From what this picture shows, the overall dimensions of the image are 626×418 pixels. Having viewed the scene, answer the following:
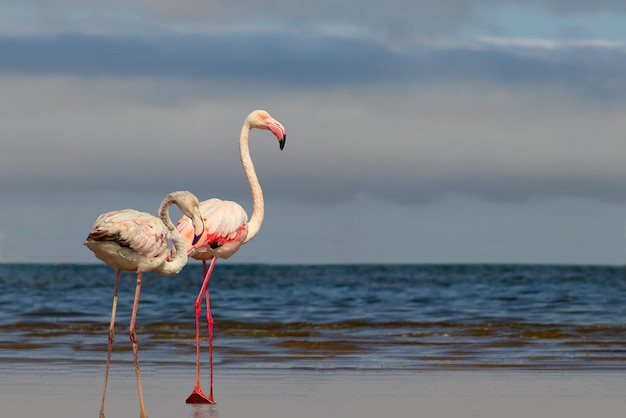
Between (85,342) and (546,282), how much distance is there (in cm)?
2389

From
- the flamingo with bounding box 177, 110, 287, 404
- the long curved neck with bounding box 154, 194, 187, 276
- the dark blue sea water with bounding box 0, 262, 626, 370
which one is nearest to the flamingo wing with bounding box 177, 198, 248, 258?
the flamingo with bounding box 177, 110, 287, 404

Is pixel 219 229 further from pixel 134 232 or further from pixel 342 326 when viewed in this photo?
pixel 342 326

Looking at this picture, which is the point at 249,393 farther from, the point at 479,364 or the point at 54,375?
the point at 479,364

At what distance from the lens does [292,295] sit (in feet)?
94.7

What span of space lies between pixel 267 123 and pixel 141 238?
7.79ft

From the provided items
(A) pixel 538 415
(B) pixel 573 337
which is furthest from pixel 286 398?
(B) pixel 573 337

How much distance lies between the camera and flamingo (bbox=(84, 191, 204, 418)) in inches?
291

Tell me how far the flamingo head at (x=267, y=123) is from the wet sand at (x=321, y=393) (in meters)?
2.37

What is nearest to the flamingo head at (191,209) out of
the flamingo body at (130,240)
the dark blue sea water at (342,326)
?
the flamingo body at (130,240)

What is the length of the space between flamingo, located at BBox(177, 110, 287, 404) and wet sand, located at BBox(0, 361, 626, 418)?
607 mm

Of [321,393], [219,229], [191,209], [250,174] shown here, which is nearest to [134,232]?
[191,209]

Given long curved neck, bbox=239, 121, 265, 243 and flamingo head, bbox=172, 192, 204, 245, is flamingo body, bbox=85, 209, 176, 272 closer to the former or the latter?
flamingo head, bbox=172, 192, 204, 245

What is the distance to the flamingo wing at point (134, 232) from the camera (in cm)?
734

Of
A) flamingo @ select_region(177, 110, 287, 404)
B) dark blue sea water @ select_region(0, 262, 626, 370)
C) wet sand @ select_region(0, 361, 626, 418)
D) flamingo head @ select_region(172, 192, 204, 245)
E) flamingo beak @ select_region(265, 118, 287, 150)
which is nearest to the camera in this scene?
flamingo head @ select_region(172, 192, 204, 245)
